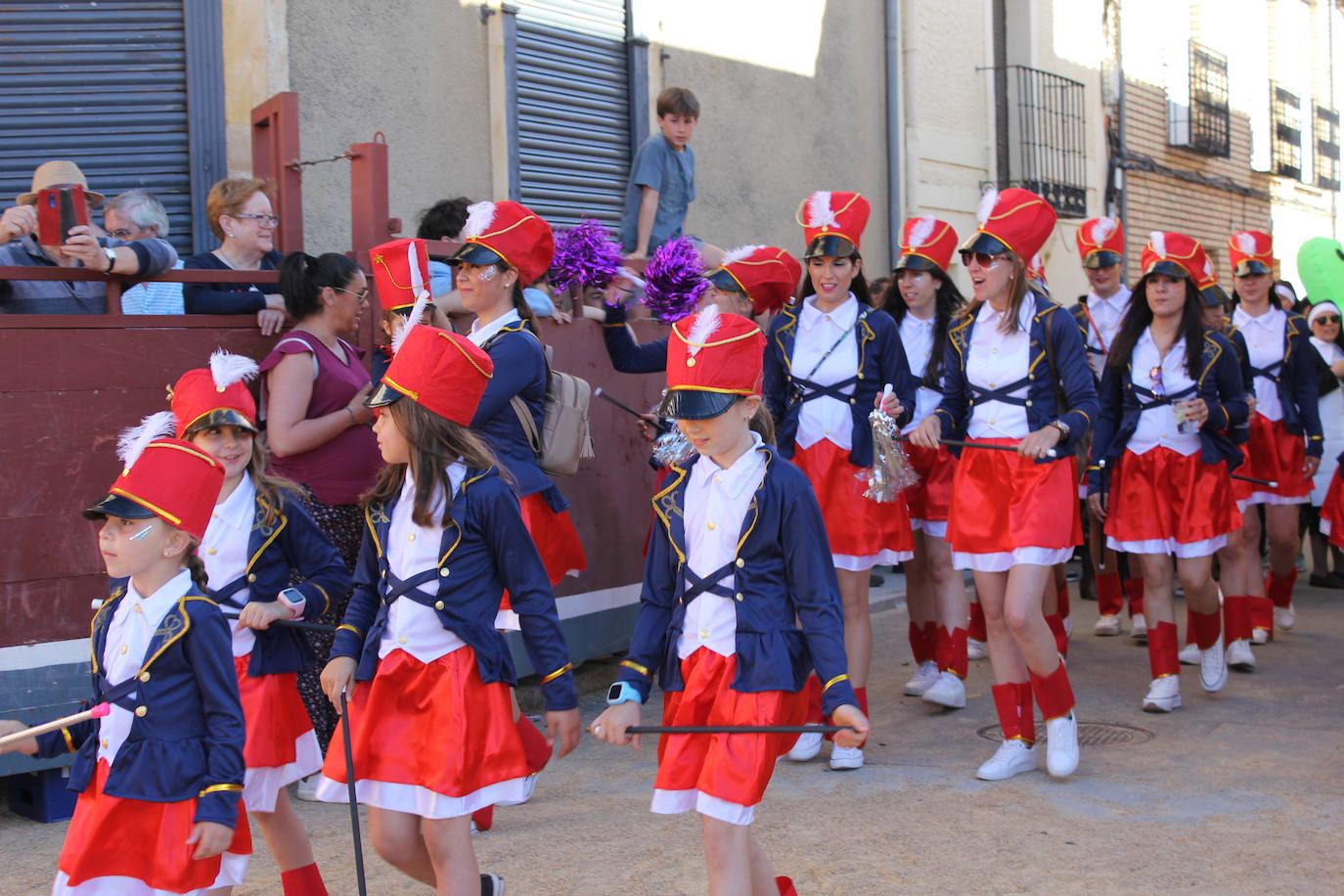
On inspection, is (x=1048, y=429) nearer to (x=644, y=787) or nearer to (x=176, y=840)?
(x=644, y=787)

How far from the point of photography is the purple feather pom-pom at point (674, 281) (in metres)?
6.29

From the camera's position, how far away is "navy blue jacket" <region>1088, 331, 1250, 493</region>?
7.00 metres

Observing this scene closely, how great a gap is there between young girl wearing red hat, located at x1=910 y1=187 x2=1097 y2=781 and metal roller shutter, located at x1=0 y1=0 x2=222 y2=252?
433cm

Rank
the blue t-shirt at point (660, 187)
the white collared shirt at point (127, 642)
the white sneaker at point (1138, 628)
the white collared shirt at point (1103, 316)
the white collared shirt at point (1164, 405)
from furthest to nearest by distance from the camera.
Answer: the white collared shirt at point (1103, 316), the white sneaker at point (1138, 628), the blue t-shirt at point (660, 187), the white collared shirt at point (1164, 405), the white collared shirt at point (127, 642)

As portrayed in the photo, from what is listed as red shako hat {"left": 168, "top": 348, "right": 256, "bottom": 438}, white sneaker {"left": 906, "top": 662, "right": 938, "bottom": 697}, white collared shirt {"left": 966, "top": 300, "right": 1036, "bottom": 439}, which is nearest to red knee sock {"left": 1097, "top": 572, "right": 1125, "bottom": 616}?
white sneaker {"left": 906, "top": 662, "right": 938, "bottom": 697}

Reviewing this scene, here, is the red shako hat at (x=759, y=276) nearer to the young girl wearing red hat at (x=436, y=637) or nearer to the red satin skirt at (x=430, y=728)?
the young girl wearing red hat at (x=436, y=637)

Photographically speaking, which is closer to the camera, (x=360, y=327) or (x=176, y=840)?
(x=176, y=840)

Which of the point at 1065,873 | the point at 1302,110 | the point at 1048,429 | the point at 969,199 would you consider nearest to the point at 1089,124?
the point at 969,199

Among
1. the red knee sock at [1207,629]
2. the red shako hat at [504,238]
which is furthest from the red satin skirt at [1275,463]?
the red shako hat at [504,238]

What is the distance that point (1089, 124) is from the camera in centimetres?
1831

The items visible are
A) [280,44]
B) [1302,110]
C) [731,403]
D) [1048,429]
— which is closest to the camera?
[731,403]

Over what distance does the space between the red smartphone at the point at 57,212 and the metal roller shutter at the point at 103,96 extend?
2.24 m

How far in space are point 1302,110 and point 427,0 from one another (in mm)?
21037

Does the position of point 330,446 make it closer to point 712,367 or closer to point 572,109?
point 712,367
